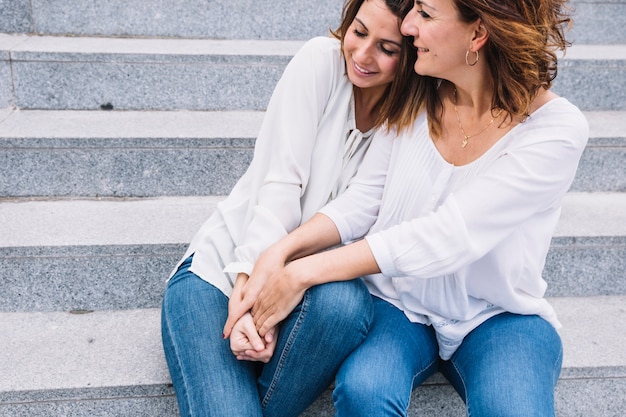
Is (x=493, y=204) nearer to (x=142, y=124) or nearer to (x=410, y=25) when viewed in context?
(x=410, y=25)

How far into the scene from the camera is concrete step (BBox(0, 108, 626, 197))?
1.91 meters

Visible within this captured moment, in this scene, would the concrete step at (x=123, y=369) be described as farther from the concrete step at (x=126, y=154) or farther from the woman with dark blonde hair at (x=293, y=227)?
the concrete step at (x=126, y=154)

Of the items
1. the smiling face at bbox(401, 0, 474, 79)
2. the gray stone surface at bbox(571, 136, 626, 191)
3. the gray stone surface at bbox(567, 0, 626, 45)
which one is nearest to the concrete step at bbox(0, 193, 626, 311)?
the gray stone surface at bbox(571, 136, 626, 191)

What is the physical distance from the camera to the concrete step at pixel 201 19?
7.94 ft

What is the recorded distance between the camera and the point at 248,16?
2.56m

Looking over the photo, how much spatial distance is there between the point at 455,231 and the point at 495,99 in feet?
1.08

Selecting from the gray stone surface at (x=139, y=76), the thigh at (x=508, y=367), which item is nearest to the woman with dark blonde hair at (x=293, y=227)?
the thigh at (x=508, y=367)

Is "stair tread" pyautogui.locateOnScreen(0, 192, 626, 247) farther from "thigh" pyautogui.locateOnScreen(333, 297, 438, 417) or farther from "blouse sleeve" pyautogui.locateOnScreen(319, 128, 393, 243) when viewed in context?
"thigh" pyautogui.locateOnScreen(333, 297, 438, 417)

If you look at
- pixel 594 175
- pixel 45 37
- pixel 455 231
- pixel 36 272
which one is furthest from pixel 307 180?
pixel 45 37

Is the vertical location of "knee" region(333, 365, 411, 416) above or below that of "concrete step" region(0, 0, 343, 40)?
below

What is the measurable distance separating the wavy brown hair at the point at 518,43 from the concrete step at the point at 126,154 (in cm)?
90

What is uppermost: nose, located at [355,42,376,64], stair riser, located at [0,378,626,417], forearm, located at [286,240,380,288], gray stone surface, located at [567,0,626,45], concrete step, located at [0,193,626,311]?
nose, located at [355,42,376,64]

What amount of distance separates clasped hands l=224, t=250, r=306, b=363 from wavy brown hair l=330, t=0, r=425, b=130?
0.43 m

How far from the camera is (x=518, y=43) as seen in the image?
122 centimetres
